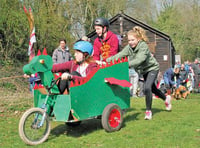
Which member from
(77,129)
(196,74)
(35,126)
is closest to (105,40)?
(77,129)

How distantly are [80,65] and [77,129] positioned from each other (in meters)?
1.16

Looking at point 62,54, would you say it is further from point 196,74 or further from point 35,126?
point 196,74

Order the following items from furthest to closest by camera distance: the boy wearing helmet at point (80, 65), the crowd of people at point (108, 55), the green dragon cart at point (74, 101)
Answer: the crowd of people at point (108, 55), the boy wearing helmet at point (80, 65), the green dragon cart at point (74, 101)

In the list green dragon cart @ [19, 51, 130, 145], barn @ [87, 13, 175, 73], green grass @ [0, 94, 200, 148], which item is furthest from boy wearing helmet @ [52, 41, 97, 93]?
barn @ [87, 13, 175, 73]

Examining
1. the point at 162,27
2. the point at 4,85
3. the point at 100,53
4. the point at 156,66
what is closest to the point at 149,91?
the point at 156,66

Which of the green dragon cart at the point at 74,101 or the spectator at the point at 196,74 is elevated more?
the spectator at the point at 196,74

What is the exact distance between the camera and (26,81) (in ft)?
33.7

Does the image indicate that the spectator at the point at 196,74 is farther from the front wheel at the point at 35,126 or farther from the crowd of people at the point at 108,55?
the front wheel at the point at 35,126

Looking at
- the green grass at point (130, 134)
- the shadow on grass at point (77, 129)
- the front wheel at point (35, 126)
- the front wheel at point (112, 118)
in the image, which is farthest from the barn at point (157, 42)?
the front wheel at point (35, 126)

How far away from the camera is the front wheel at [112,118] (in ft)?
15.7

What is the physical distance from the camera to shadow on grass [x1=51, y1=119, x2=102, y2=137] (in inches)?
196

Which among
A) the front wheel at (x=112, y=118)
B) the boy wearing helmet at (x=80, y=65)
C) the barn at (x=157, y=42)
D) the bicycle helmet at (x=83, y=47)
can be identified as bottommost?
the front wheel at (x=112, y=118)

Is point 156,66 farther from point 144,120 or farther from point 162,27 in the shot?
point 162,27

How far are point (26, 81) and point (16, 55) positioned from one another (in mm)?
6263
